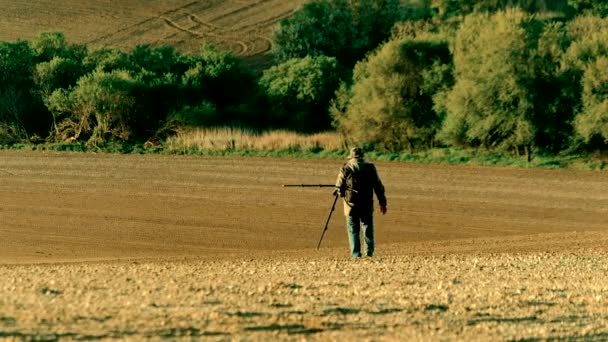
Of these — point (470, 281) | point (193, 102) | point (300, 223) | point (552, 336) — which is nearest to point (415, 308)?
point (552, 336)

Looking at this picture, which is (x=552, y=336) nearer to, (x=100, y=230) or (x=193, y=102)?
(x=100, y=230)

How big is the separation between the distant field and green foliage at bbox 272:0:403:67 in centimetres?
494

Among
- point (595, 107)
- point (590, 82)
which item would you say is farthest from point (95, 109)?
point (595, 107)

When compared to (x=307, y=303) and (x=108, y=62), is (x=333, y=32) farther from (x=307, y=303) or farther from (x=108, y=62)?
(x=307, y=303)

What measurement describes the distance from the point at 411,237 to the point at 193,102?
108 ft

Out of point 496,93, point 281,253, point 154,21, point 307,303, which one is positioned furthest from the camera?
point 154,21

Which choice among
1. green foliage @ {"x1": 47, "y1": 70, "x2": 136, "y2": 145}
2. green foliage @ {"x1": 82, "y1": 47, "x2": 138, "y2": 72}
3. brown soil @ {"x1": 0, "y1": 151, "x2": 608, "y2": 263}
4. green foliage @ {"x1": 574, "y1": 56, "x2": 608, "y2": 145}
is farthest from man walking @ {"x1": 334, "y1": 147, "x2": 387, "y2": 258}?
green foliage @ {"x1": 82, "y1": 47, "x2": 138, "y2": 72}

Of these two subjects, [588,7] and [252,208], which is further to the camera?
[588,7]

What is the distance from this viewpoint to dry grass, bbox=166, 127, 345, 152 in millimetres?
50938

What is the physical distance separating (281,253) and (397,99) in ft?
99.1

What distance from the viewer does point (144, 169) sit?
42.9 meters

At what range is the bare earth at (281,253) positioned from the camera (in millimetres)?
11625

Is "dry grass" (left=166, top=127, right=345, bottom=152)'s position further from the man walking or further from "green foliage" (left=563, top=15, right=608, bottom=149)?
the man walking

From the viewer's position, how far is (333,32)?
73.9m
